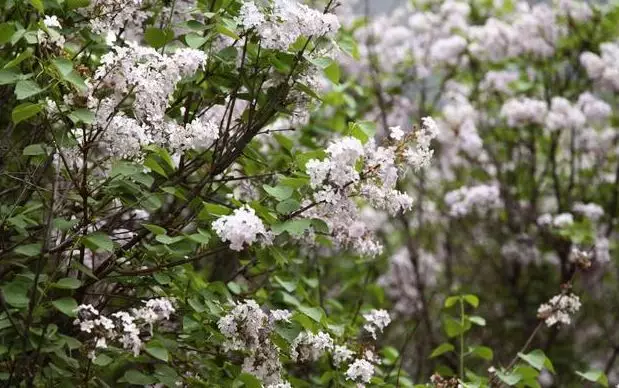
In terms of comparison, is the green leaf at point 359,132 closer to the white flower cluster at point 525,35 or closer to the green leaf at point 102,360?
the green leaf at point 102,360

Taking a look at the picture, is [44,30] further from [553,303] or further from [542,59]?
[542,59]

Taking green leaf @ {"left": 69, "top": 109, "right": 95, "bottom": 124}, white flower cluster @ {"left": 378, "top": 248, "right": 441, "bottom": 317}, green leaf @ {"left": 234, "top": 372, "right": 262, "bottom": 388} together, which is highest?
green leaf @ {"left": 69, "top": 109, "right": 95, "bottom": 124}

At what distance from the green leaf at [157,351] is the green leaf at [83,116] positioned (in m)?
0.57

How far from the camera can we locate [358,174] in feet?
6.91

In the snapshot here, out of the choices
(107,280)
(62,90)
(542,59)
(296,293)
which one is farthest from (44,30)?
(542,59)

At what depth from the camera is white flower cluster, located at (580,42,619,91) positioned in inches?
181

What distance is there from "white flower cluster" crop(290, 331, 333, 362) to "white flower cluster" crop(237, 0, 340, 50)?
792 mm

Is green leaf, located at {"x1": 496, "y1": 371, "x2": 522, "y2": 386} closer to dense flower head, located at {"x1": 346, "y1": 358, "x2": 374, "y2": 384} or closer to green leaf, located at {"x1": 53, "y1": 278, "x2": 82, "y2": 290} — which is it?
dense flower head, located at {"x1": 346, "y1": 358, "x2": 374, "y2": 384}

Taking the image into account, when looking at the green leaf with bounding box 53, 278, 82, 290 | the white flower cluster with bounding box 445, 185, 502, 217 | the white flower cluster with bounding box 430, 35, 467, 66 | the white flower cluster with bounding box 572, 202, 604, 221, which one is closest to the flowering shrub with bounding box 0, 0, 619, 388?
the green leaf with bounding box 53, 278, 82, 290

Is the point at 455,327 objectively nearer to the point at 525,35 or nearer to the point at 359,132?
the point at 359,132

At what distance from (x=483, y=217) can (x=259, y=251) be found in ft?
11.1

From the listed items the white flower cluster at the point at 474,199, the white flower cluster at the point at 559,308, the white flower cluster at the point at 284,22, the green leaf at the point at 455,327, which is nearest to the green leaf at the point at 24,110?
the white flower cluster at the point at 284,22

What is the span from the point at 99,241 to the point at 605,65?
3.38 meters

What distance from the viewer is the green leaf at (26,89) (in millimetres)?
2031
